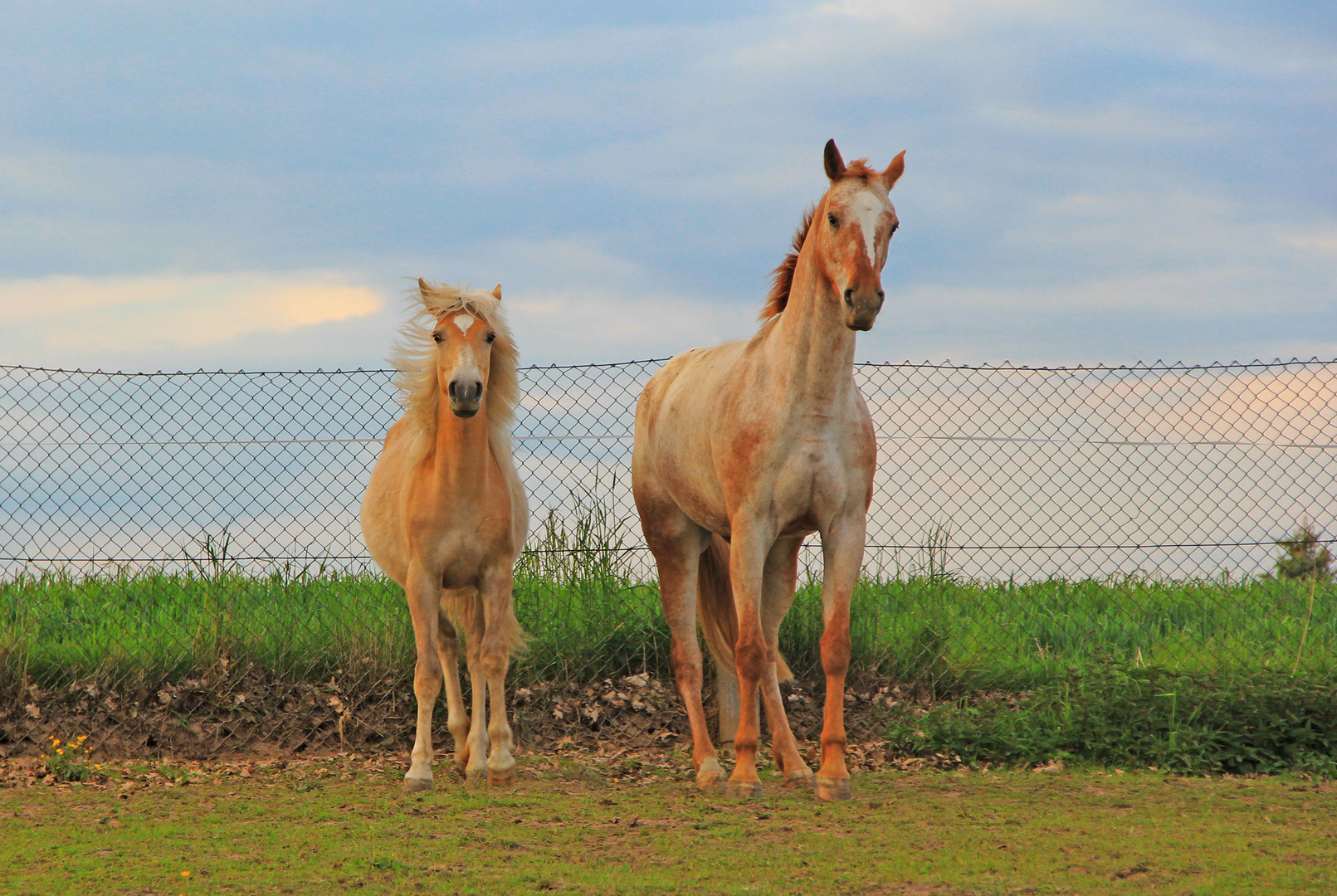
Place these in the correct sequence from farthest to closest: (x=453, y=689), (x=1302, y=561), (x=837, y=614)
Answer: (x=1302, y=561) → (x=453, y=689) → (x=837, y=614)

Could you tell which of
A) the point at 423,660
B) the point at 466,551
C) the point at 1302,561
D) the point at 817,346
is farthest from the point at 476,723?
the point at 1302,561

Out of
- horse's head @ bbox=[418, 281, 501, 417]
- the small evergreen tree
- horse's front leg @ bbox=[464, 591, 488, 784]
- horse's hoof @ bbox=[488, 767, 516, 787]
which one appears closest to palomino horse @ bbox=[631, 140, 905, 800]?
horse's hoof @ bbox=[488, 767, 516, 787]

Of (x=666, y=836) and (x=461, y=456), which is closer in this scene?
(x=666, y=836)

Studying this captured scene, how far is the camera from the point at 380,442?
709 cm

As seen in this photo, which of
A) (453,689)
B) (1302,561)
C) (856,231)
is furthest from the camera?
(1302,561)

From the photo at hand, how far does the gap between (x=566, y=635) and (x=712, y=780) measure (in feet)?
5.41

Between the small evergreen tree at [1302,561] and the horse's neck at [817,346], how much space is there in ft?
16.9

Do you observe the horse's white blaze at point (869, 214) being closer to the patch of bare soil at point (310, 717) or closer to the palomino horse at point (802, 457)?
the palomino horse at point (802, 457)

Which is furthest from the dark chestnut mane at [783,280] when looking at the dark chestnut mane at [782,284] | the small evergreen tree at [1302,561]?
the small evergreen tree at [1302,561]

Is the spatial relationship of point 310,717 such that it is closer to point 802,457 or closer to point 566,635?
point 566,635

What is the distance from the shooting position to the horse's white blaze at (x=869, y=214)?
13.7 feet

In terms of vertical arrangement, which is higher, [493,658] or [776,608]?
[776,608]

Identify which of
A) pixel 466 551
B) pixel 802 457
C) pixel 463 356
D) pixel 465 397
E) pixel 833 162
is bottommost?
pixel 466 551

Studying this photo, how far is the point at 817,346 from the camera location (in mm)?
4605
